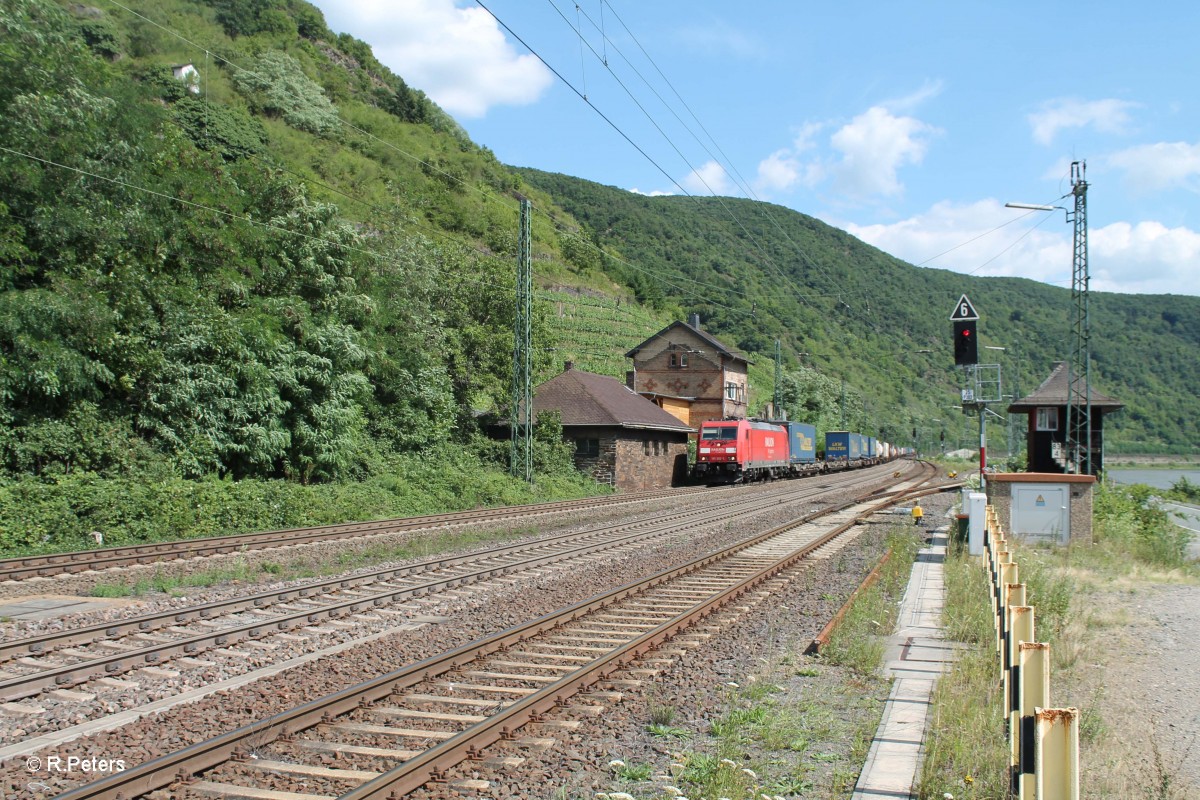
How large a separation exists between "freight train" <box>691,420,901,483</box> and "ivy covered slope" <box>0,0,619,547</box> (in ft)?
37.4

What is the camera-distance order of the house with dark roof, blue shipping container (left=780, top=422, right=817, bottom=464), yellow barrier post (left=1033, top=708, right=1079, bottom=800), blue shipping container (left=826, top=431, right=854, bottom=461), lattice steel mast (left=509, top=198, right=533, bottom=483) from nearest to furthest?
1. yellow barrier post (left=1033, top=708, right=1079, bottom=800)
2. lattice steel mast (left=509, top=198, right=533, bottom=483)
3. the house with dark roof
4. blue shipping container (left=780, top=422, right=817, bottom=464)
5. blue shipping container (left=826, top=431, right=854, bottom=461)

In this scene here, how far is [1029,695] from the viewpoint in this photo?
4.57 m

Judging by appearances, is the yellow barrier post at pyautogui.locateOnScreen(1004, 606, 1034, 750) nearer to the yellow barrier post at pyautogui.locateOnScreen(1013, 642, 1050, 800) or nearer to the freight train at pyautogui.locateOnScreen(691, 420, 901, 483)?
the yellow barrier post at pyautogui.locateOnScreen(1013, 642, 1050, 800)

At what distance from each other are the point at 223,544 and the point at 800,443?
44643 mm

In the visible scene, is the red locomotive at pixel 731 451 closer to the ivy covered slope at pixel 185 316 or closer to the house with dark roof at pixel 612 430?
the house with dark roof at pixel 612 430

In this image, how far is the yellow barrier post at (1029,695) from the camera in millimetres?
4328

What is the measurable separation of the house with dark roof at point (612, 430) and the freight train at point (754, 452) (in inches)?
80.2

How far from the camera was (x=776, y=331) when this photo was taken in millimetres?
112312

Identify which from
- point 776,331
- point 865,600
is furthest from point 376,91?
point 865,600

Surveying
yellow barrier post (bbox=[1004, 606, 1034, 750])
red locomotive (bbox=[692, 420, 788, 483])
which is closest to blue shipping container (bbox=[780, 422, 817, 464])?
red locomotive (bbox=[692, 420, 788, 483])

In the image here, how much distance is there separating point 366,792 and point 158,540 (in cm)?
1491

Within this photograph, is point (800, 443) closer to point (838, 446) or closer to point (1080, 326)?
point (838, 446)

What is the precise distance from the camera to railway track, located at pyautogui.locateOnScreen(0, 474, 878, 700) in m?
7.99

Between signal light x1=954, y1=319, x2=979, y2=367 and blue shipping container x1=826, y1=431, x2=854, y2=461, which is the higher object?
signal light x1=954, y1=319, x2=979, y2=367
